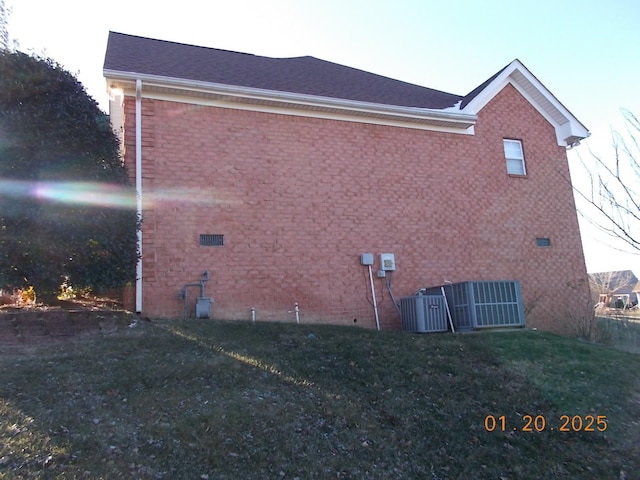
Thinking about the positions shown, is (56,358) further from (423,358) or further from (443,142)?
(443,142)

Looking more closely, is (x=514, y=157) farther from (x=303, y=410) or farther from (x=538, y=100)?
(x=303, y=410)

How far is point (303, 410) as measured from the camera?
5305mm

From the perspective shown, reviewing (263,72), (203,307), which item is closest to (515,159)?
(263,72)

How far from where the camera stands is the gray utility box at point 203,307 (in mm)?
8953

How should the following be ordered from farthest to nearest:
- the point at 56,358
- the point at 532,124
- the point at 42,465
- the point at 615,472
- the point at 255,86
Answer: the point at 532,124 → the point at 255,86 → the point at 56,358 → the point at 615,472 → the point at 42,465

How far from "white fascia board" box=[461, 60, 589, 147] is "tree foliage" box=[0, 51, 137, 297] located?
29.8 ft

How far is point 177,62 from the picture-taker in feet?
36.8

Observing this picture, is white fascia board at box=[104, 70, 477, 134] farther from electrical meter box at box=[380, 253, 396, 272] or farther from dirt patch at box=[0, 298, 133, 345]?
dirt patch at box=[0, 298, 133, 345]

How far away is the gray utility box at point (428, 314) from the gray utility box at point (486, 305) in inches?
10.0

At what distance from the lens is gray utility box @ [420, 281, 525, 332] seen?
9.27m

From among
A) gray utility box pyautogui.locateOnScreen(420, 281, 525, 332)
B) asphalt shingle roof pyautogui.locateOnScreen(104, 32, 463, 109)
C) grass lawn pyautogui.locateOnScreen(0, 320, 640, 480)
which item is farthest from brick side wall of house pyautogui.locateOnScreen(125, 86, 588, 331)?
grass lawn pyautogui.locateOnScreen(0, 320, 640, 480)

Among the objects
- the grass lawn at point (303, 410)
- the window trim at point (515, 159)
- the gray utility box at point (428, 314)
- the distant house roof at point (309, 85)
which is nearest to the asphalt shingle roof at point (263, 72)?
the distant house roof at point (309, 85)

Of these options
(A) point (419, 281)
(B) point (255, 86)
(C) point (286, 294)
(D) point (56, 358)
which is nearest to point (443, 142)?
(A) point (419, 281)

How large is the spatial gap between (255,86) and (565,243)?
8871 millimetres
